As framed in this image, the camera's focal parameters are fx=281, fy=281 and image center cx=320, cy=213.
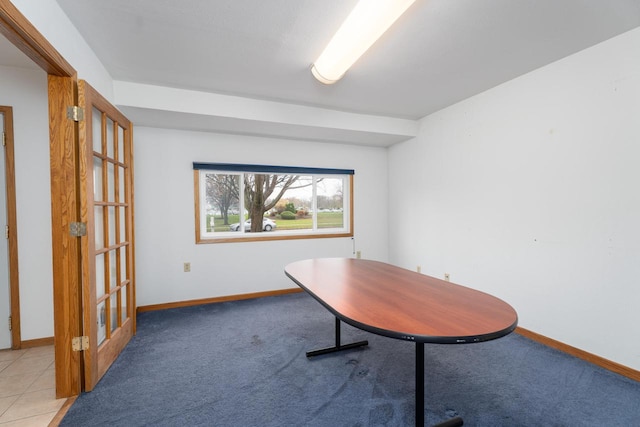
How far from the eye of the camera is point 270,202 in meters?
3.92

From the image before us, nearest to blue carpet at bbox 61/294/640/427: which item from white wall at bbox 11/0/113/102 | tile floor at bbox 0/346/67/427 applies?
tile floor at bbox 0/346/67/427

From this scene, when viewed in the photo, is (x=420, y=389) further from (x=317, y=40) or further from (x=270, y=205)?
(x=270, y=205)

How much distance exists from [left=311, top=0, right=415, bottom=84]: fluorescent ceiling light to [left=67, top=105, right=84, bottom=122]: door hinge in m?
1.64

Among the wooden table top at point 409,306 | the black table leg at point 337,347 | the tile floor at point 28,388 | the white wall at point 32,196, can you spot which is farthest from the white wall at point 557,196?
the white wall at point 32,196

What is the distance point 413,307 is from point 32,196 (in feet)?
10.2

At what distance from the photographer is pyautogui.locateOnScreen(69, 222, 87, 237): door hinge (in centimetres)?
173

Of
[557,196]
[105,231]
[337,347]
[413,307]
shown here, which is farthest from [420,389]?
[105,231]

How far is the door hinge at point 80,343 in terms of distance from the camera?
1.76m

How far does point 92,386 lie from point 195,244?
1.79 metres

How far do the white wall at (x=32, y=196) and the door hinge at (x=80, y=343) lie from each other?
1.00 metres

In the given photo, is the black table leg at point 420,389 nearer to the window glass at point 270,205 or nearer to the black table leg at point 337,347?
the black table leg at point 337,347

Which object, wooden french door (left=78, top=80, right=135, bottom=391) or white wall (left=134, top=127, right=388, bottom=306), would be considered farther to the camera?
white wall (left=134, top=127, right=388, bottom=306)

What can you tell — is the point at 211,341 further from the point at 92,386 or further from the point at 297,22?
the point at 297,22

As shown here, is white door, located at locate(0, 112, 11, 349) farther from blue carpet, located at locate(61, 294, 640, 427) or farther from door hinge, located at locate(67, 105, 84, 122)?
door hinge, located at locate(67, 105, 84, 122)
